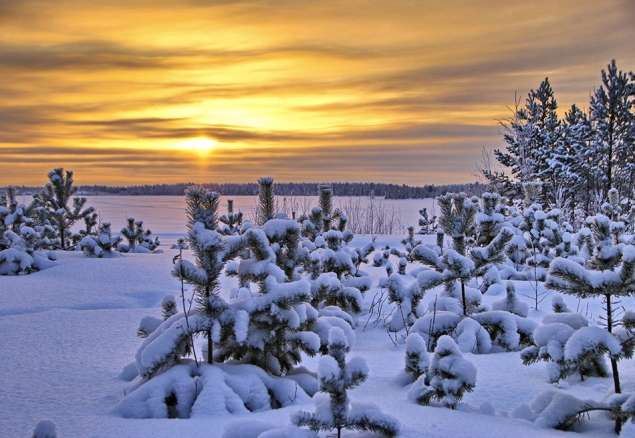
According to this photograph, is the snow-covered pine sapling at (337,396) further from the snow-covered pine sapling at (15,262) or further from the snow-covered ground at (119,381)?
the snow-covered pine sapling at (15,262)

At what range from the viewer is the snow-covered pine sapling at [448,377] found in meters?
2.98

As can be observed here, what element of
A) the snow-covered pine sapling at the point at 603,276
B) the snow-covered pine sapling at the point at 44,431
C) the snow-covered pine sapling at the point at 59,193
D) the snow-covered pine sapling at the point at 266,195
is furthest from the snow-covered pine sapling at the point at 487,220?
the snow-covered pine sapling at the point at 59,193

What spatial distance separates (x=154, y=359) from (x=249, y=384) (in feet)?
2.14

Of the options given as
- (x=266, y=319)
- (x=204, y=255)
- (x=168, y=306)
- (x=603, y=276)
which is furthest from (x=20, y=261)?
(x=603, y=276)

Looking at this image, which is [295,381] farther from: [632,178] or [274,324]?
[632,178]

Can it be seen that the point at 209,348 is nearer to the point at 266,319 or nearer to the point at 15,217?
the point at 266,319

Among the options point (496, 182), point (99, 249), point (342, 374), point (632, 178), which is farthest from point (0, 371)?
point (632, 178)

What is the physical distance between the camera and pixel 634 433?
2674mm

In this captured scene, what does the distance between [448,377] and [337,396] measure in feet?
3.71

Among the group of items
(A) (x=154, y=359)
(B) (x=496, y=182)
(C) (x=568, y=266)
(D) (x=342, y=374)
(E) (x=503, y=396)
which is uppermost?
(B) (x=496, y=182)

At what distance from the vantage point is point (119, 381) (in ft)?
12.5

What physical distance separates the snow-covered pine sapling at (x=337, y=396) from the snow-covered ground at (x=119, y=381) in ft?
1.03

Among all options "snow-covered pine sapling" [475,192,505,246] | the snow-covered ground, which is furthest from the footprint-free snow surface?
"snow-covered pine sapling" [475,192,505,246]

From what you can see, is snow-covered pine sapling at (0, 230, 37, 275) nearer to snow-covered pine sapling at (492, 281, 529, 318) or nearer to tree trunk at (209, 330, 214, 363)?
tree trunk at (209, 330, 214, 363)
